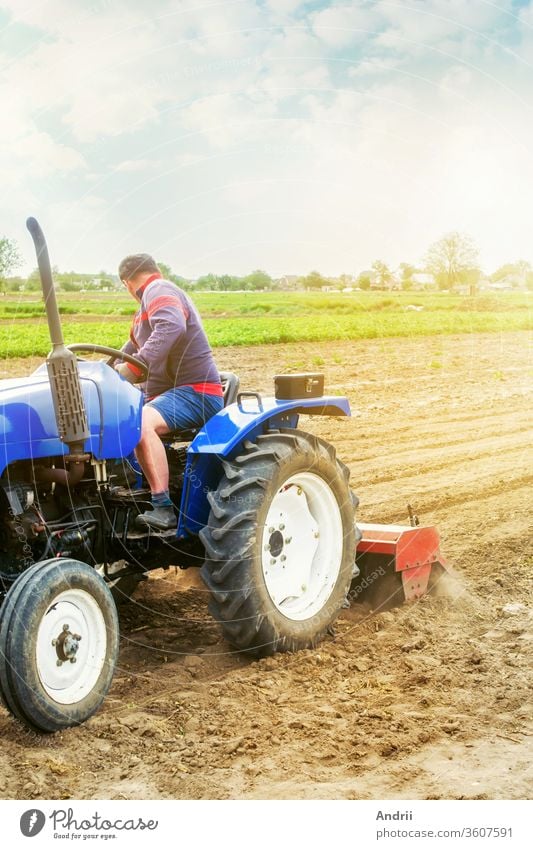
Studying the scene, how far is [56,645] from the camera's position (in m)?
3.14

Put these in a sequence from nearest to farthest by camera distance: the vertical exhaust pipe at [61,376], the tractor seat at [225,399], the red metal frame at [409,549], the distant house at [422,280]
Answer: the vertical exhaust pipe at [61,376], the tractor seat at [225,399], the red metal frame at [409,549], the distant house at [422,280]

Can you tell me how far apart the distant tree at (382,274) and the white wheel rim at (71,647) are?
9.57 feet

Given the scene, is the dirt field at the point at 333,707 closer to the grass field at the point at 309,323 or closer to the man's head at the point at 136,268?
the man's head at the point at 136,268

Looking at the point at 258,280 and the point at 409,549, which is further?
the point at 258,280

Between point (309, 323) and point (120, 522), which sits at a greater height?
point (309, 323)

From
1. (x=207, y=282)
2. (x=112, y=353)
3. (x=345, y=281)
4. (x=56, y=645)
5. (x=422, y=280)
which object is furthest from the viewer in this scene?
(x=422, y=280)

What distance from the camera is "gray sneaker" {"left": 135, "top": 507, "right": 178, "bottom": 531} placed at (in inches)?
147

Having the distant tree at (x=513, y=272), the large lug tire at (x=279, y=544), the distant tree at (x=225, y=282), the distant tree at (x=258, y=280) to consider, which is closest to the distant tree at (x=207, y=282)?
the distant tree at (x=225, y=282)

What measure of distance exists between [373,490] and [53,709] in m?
3.91

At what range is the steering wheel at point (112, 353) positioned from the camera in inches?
138

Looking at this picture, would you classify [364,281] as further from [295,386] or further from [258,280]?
[295,386]

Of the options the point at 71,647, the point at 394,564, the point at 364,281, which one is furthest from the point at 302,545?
the point at 364,281

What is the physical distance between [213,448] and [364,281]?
256cm

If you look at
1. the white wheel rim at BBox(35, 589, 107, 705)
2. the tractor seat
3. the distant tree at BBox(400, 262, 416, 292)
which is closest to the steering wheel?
the tractor seat
